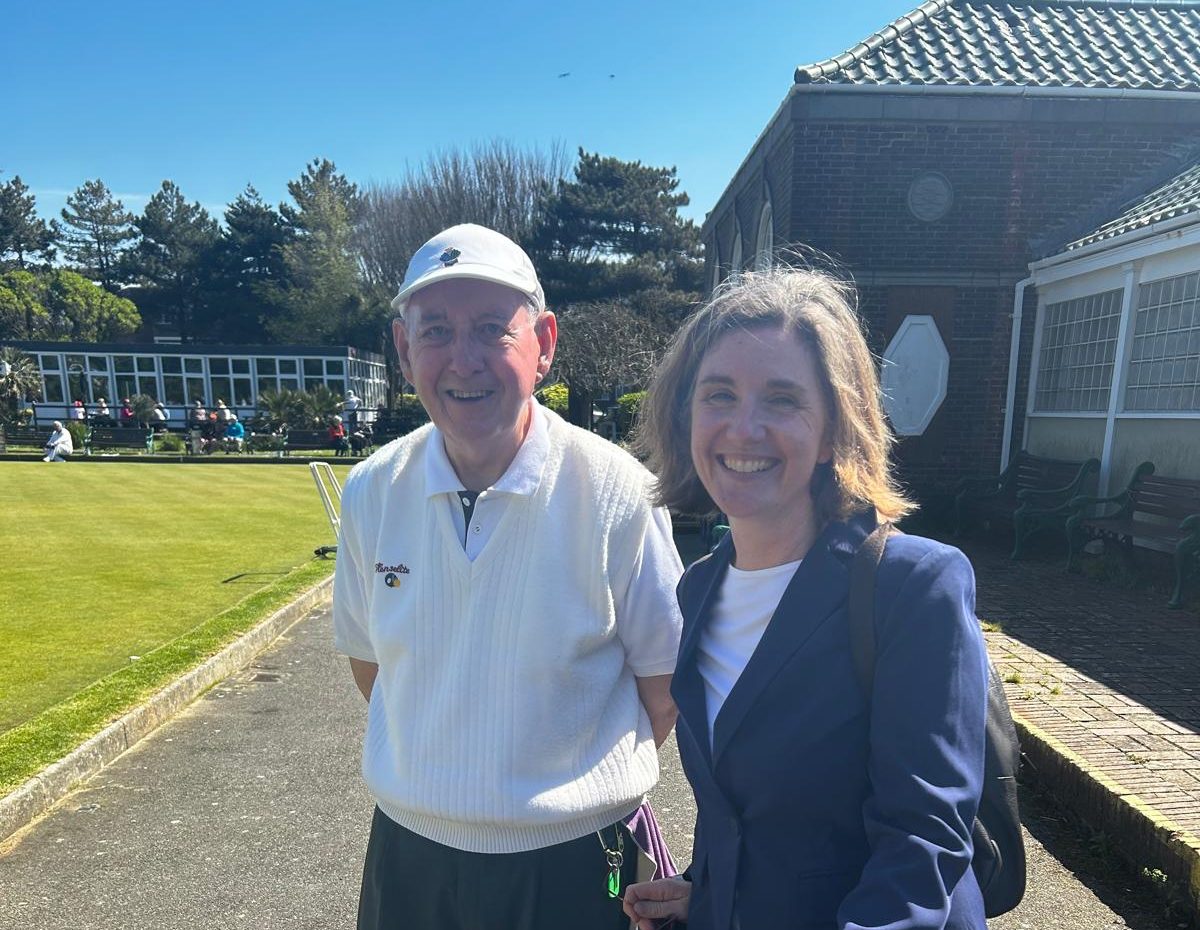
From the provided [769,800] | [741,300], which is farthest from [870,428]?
[769,800]

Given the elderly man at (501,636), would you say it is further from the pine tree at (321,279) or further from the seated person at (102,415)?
the pine tree at (321,279)

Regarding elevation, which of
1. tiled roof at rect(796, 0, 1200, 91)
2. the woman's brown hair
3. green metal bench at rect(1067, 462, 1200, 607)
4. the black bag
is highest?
tiled roof at rect(796, 0, 1200, 91)

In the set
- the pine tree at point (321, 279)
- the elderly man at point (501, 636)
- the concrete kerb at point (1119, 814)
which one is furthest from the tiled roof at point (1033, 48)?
the pine tree at point (321, 279)

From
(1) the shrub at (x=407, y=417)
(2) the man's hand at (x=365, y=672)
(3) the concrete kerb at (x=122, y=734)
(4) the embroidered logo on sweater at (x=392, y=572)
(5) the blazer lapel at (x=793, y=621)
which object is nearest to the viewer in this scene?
(5) the blazer lapel at (x=793, y=621)

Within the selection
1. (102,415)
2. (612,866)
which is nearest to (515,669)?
(612,866)

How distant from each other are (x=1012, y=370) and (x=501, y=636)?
10003 mm

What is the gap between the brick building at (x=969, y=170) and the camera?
29.9 ft

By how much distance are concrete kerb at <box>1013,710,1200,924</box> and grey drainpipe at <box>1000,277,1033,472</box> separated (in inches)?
280

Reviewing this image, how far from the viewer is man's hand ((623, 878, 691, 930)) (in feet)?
4.79

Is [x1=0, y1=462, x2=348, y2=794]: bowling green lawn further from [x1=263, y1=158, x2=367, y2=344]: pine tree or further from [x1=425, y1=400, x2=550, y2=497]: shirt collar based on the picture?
[x1=263, y1=158, x2=367, y2=344]: pine tree

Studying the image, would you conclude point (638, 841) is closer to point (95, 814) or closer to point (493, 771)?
point (493, 771)

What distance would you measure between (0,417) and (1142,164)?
104 ft

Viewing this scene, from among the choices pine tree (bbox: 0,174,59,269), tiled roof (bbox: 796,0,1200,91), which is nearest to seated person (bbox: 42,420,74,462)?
tiled roof (bbox: 796,0,1200,91)

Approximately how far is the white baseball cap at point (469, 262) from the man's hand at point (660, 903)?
1245 mm
